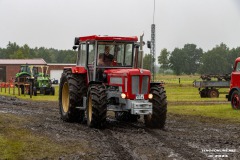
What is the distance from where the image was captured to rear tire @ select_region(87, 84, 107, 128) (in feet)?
44.6

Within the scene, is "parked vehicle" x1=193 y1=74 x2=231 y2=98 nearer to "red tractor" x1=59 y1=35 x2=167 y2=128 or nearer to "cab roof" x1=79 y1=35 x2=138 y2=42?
"red tractor" x1=59 y1=35 x2=167 y2=128

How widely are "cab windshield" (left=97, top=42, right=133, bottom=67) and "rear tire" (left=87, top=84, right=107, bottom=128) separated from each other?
1.35 metres

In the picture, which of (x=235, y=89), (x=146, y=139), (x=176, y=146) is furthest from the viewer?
(x=235, y=89)

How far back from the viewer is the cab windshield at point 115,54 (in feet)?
49.3

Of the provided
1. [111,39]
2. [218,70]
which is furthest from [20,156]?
[218,70]

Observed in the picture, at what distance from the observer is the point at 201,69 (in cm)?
15488

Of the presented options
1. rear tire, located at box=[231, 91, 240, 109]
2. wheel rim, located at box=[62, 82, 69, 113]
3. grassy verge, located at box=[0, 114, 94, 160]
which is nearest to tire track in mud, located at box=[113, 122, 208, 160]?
grassy verge, located at box=[0, 114, 94, 160]

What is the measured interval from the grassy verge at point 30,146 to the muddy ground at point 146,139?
0.14 m

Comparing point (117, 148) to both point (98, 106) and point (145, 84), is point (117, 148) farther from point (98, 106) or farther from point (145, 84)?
point (145, 84)

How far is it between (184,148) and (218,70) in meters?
145

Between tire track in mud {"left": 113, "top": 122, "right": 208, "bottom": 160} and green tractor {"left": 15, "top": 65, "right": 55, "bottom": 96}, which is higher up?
green tractor {"left": 15, "top": 65, "right": 55, "bottom": 96}

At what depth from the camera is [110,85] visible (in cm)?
1463

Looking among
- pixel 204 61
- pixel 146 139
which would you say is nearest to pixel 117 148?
pixel 146 139

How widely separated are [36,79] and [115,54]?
24.1m
